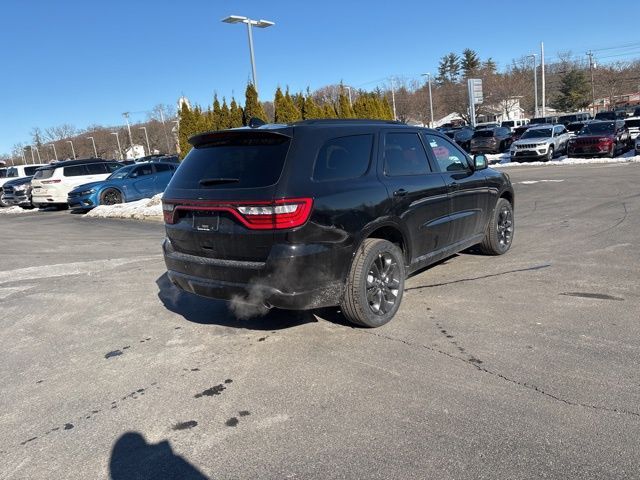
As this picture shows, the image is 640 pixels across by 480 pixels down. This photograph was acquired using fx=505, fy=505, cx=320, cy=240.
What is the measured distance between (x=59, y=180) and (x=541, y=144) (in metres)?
21.2

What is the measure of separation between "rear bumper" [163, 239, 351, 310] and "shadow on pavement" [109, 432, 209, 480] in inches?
52.5

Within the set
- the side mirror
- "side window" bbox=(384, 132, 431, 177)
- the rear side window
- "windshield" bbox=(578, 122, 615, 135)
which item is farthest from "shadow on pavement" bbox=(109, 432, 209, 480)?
"windshield" bbox=(578, 122, 615, 135)

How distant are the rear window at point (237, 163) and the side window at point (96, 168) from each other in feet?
57.2

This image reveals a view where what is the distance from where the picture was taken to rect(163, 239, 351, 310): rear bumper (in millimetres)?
3861

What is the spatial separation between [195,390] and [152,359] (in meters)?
0.80

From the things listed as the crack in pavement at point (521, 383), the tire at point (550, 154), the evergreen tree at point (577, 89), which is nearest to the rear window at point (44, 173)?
the crack in pavement at point (521, 383)

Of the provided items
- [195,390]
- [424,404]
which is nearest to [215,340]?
[195,390]

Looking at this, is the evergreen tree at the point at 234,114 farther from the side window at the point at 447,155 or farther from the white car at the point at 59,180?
the side window at the point at 447,155

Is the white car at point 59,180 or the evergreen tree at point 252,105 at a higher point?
the evergreen tree at point 252,105

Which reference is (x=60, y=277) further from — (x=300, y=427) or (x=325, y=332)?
(x=300, y=427)

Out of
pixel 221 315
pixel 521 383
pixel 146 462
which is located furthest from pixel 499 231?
pixel 146 462

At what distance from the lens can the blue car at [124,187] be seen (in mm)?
17234

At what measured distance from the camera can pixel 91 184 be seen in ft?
57.3

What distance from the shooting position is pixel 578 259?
21.1ft
